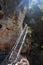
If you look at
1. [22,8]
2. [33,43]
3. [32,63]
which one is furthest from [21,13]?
[32,63]

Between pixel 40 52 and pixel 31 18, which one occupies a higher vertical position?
pixel 31 18

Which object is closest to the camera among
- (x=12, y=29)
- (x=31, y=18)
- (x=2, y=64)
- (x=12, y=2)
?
(x=2, y=64)

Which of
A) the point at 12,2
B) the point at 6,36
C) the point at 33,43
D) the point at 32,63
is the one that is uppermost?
the point at 12,2

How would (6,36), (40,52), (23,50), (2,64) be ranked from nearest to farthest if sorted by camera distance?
(2,64), (6,36), (23,50), (40,52)

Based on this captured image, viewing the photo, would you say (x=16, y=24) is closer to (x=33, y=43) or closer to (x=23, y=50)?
(x=23, y=50)

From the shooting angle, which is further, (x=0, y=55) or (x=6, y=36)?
(x=6, y=36)

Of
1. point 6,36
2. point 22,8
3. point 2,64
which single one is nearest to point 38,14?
point 22,8

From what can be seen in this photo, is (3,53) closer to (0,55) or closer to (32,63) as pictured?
(0,55)
